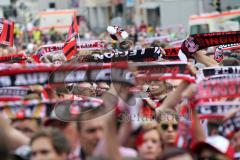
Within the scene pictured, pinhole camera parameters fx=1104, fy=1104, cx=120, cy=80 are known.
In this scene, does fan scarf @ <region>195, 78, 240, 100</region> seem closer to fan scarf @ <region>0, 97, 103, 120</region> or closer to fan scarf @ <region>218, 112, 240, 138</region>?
fan scarf @ <region>218, 112, 240, 138</region>

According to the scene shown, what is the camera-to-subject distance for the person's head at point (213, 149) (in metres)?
7.82

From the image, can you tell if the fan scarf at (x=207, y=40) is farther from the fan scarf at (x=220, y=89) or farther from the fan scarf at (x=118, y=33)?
the fan scarf at (x=220, y=89)

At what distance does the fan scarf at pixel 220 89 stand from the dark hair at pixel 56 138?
1.33 m

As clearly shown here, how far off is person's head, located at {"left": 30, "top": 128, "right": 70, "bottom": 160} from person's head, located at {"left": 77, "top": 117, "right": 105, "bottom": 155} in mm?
270

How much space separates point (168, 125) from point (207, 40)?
4781mm

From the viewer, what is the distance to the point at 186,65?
952cm

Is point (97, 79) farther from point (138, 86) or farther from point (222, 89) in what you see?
point (222, 89)

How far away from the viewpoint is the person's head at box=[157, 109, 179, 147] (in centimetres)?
834

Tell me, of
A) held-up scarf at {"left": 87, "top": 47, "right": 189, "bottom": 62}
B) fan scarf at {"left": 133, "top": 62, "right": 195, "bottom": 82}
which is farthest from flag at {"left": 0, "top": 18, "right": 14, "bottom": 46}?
fan scarf at {"left": 133, "top": 62, "right": 195, "bottom": 82}

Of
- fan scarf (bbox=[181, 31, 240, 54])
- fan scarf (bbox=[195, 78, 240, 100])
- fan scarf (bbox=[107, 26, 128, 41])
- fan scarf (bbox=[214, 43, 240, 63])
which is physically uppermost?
fan scarf (bbox=[195, 78, 240, 100])

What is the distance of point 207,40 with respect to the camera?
1348cm

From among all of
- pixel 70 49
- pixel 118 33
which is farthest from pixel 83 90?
pixel 118 33

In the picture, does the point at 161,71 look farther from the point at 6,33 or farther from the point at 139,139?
the point at 6,33

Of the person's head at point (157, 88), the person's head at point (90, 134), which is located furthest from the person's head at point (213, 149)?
the person's head at point (157, 88)
